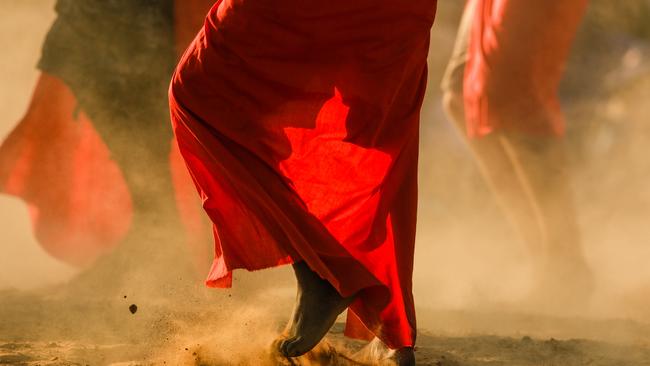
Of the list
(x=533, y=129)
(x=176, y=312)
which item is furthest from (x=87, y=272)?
(x=533, y=129)

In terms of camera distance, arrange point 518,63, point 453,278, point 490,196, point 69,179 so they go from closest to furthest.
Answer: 1. point 518,63
2. point 69,179
3. point 453,278
4. point 490,196

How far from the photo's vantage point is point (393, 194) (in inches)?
106

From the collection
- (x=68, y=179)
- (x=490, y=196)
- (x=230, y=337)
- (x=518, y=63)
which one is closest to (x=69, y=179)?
(x=68, y=179)

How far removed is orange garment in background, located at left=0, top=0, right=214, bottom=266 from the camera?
4094 millimetres

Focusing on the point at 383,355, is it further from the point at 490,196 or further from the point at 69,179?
the point at 490,196

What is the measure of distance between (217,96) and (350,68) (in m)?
0.33

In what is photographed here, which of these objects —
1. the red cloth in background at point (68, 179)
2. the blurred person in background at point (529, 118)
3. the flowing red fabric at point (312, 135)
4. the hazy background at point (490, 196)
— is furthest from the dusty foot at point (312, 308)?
the red cloth in background at point (68, 179)

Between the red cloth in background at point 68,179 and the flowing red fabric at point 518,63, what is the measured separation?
1.40 m

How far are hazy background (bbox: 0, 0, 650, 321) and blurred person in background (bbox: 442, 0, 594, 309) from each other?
133 millimetres

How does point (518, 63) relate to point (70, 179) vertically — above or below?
above

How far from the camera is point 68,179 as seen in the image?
4129mm

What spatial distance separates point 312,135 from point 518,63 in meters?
1.48

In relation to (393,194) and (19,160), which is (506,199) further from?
(19,160)

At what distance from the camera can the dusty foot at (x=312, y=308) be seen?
101 inches
